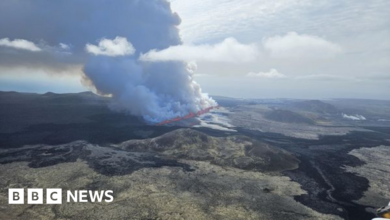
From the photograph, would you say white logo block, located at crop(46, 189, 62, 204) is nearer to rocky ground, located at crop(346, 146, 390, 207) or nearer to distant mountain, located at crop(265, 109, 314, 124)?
rocky ground, located at crop(346, 146, 390, 207)

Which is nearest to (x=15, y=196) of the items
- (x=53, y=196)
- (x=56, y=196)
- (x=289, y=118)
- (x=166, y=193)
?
(x=53, y=196)

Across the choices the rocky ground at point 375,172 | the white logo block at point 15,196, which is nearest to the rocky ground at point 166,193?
the white logo block at point 15,196

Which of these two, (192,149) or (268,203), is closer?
(268,203)

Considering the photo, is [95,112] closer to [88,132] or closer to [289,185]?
[88,132]

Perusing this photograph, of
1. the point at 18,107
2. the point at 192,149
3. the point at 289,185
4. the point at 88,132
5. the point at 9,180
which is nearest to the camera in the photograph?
the point at 9,180

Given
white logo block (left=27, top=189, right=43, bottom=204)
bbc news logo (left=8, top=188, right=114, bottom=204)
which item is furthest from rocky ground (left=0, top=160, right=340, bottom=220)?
white logo block (left=27, top=189, right=43, bottom=204)

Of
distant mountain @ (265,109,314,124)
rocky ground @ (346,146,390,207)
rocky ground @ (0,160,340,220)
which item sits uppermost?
distant mountain @ (265,109,314,124)

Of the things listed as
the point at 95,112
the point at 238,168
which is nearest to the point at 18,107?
the point at 95,112
